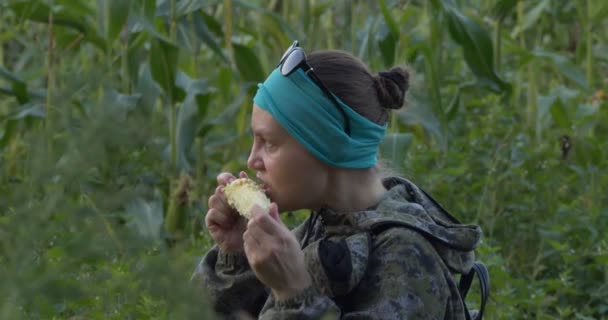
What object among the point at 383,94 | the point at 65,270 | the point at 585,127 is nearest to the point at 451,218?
the point at 383,94

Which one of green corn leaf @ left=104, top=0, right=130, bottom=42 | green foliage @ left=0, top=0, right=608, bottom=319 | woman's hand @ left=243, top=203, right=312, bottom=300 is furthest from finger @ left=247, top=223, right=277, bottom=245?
green corn leaf @ left=104, top=0, right=130, bottom=42

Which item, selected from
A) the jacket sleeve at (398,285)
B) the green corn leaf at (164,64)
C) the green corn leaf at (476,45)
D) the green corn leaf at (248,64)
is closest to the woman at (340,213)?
the jacket sleeve at (398,285)

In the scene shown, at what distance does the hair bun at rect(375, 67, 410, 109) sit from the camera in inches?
86.0

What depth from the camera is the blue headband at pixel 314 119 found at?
6.94 ft

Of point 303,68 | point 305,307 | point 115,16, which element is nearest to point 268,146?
point 303,68

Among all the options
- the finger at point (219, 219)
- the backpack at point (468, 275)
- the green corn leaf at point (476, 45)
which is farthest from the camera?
the green corn leaf at point (476, 45)

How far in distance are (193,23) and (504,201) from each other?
1617mm

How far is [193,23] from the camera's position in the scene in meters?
4.73

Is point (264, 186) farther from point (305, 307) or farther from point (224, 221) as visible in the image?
point (305, 307)

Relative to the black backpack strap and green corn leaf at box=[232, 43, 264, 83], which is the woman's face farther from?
green corn leaf at box=[232, 43, 264, 83]

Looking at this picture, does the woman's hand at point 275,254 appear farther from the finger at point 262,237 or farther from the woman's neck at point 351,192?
the woman's neck at point 351,192

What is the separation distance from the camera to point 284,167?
2.10 m

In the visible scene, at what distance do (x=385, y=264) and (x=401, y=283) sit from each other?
0.05 m

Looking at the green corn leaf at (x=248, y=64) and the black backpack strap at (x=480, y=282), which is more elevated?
the black backpack strap at (x=480, y=282)
